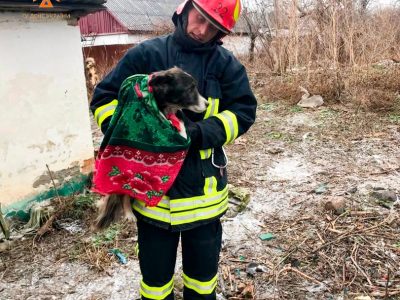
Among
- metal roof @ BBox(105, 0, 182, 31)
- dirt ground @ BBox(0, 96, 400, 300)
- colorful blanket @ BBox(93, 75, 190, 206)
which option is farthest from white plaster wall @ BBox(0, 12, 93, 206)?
metal roof @ BBox(105, 0, 182, 31)

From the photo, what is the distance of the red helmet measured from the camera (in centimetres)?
163

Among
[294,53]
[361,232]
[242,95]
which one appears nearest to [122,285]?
[242,95]

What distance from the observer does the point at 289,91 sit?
8.12 meters

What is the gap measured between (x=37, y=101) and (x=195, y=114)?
8.16ft

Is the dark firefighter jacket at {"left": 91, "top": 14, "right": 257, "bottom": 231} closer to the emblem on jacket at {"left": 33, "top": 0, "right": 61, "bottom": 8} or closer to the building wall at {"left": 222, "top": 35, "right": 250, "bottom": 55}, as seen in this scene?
the emblem on jacket at {"left": 33, "top": 0, "right": 61, "bottom": 8}

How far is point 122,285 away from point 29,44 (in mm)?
2419

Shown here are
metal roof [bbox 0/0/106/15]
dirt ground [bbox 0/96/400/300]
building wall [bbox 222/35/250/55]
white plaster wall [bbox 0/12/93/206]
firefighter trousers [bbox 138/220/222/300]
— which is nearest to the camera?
firefighter trousers [bbox 138/220/222/300]

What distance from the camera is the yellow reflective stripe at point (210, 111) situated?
174cm

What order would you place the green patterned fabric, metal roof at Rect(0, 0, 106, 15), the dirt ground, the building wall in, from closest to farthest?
1. the green patterned fabric
2. the dirt ground
3. metal roof at Rect(0, 0, 106, 15)
4. the building wall

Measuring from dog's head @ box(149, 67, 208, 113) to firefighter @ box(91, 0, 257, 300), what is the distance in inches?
4.1

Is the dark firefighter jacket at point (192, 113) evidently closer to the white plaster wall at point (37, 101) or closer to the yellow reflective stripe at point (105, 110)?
the yellow reflective stripe at point (105, 110)

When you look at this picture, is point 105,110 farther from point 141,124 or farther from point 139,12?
point 139,12

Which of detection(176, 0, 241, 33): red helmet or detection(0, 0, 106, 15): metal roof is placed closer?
detection(176, 0, 241, 33): red helmet

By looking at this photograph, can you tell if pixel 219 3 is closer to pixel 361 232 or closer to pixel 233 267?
pixel 233 267
